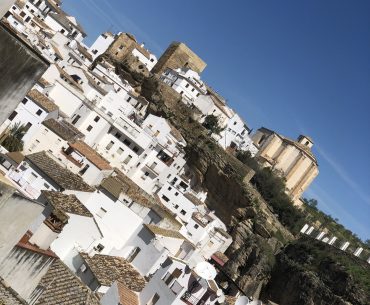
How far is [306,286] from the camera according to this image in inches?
2158

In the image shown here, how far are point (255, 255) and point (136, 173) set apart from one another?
837 inches

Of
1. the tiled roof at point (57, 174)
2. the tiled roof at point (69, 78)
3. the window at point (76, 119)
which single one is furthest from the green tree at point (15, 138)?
the tiled roof at point (69, 78)

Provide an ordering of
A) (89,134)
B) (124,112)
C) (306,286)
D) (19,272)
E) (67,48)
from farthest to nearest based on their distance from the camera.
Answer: (67,48)
(124,112)
(89,134)
(306,286)
(19,272)

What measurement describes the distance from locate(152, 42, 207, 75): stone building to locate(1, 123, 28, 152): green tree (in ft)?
171

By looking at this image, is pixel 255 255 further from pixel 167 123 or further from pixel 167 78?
pixel 167 78

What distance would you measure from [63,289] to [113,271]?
40.0 ft

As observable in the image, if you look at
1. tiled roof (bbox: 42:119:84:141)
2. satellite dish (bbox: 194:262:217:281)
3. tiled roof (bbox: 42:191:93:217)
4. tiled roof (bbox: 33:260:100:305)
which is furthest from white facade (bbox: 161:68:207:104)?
tiled roof (bbox: 33:260:100:305)

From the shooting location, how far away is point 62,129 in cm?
5312

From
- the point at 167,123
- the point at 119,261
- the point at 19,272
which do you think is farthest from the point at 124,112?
the point at 19,272

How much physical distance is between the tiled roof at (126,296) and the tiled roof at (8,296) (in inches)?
596

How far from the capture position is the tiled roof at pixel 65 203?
103ft

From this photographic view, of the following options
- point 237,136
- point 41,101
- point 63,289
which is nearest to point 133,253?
point 63,289

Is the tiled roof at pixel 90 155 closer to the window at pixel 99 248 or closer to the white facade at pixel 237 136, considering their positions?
the window at pixel 99 248

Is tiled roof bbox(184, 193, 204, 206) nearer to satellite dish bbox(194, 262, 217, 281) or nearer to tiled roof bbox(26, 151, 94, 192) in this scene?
tiled roof bbox(26, 151, 94, 192)
